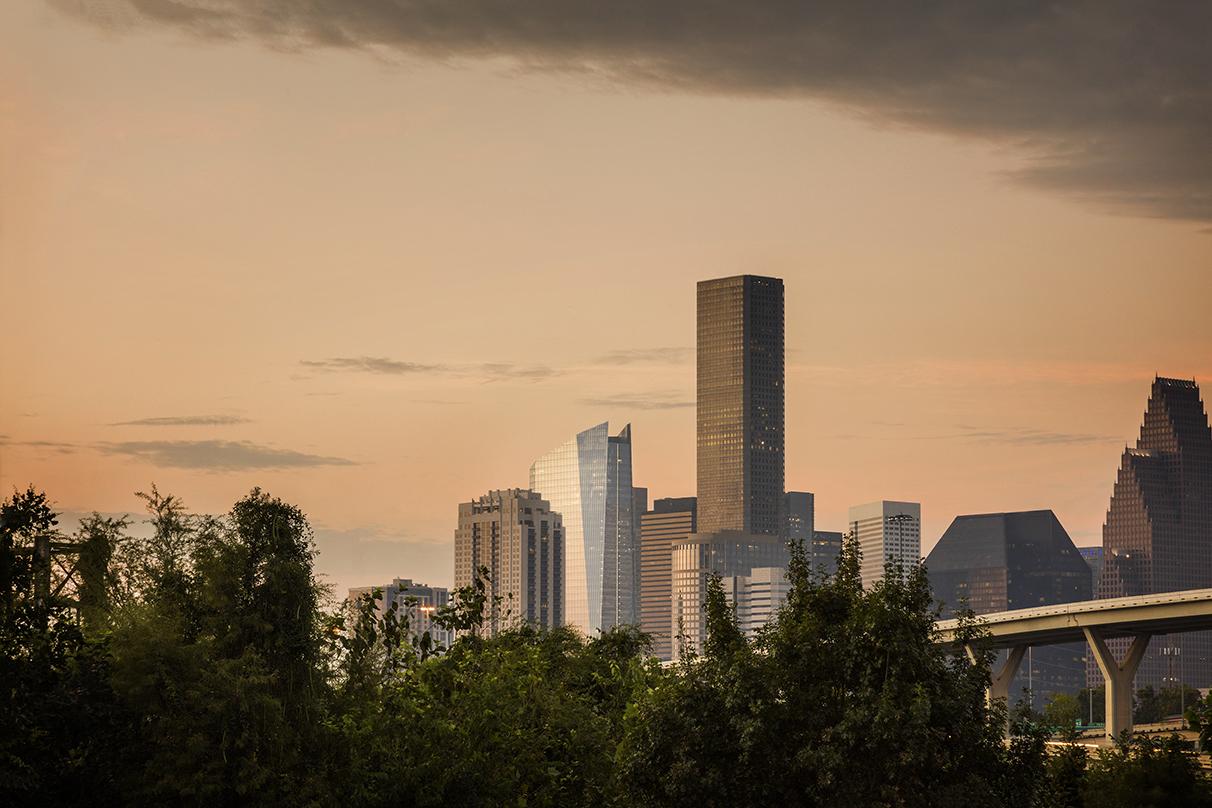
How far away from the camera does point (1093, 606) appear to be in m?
158

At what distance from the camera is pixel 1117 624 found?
15975cm

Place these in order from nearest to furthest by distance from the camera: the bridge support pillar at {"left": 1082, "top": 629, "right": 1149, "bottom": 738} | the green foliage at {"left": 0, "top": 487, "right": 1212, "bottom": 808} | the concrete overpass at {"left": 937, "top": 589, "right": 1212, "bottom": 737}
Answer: the green foliage at {"left": 0, "top": 487, "right": 1212, "bottom": 808}, the concrete overpass at {"left": 937, "top": 589, "right": 1212, "bottom": 737}, the bridge support pillar at {"left": 1082, "top": 629, "right": 1149, "bottom": 738}

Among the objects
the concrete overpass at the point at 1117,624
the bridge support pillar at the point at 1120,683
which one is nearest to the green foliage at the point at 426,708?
the concrete overpass at the point at 1117,624

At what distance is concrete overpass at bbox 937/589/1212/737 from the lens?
150 meters

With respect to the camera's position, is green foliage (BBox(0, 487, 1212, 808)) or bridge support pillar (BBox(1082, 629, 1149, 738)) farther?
bridge support pillar (BBox(1082, 629, 1149, 738))

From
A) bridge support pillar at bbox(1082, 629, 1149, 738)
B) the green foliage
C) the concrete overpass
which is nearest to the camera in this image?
the green foliage

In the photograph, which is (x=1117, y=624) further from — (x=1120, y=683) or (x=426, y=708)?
(x=426, y=708)

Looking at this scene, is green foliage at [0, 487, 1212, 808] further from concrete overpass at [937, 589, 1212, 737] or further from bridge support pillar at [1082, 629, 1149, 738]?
bridge support pillar at [1082, 629, 1149, 738]

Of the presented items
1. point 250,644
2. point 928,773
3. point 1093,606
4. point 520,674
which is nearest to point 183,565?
point 250,644

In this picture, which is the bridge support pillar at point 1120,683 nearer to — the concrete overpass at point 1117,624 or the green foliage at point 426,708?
the concrete overpass at point 1117,624

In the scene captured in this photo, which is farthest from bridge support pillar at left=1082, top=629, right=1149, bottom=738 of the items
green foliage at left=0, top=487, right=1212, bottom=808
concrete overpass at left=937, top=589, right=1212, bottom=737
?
Result: green foliage at left=0, top=487, right=1212, bottom=808

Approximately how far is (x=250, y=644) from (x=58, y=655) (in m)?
5.74

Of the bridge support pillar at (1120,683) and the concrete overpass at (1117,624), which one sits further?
the bridge support pillar at (1120,683)

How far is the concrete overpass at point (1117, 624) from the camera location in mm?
150000
